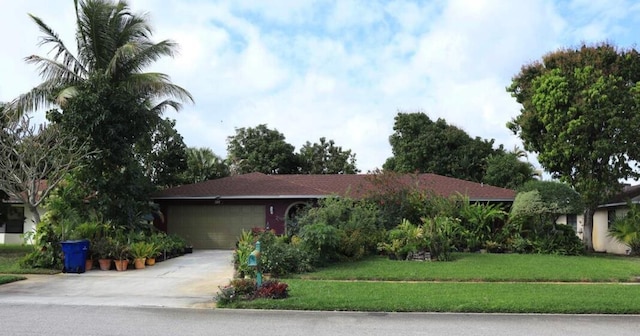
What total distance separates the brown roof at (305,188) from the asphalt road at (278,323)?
12456mm

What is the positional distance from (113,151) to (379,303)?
41.9 feet

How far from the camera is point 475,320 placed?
28.1 feet

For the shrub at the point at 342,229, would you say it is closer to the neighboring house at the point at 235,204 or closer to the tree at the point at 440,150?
the neighboring house at the point at 235,204

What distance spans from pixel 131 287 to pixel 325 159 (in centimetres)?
3265

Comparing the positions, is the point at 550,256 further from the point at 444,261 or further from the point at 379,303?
the point at 379,303

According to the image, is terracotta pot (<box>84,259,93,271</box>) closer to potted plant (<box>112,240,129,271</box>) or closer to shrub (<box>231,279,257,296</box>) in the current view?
potted plant (<box>112,240,129,271</box>)

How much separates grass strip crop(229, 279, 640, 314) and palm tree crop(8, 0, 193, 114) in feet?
41.0

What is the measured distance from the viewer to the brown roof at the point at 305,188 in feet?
74.3

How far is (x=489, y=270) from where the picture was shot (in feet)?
46.8

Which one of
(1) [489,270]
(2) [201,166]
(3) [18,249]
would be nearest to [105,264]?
(3) [18,249]

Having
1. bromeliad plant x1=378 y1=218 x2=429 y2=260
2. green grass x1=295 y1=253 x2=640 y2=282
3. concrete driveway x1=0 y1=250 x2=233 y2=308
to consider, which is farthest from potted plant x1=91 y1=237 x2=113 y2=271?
bromeliad plant x1=378 y1=218 x2=429 y2=260

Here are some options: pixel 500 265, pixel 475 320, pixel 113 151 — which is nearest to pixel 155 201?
pixel 113 151

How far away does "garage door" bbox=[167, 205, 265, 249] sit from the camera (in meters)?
23.7

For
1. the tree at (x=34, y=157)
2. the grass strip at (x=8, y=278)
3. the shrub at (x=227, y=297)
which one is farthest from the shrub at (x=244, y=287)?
the tree at (x=34, y=157)
